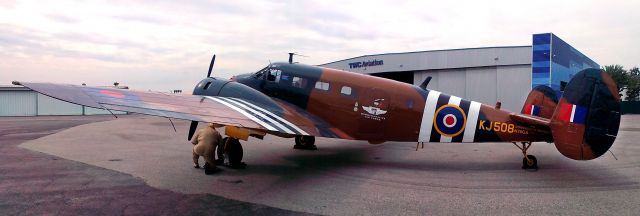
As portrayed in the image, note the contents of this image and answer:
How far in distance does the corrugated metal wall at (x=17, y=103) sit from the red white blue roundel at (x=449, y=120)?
5295 centimetres

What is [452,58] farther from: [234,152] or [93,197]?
[93,197]

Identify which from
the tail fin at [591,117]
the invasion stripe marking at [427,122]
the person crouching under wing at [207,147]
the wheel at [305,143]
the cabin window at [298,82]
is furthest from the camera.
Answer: the wheel at [305,143]

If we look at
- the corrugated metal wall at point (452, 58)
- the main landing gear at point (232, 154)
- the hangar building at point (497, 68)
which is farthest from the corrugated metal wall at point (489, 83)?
the main landing gear at point (232, 154)

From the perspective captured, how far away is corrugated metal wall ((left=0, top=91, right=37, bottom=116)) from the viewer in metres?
48.1

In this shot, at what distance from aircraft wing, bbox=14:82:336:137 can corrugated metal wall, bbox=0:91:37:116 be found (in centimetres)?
4963

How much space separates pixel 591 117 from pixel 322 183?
643 centimetres

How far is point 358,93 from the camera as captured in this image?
11930 millimetres

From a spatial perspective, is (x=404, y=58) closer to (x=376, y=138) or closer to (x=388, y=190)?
(x=376, y=138)

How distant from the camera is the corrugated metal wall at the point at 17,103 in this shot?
4812cm

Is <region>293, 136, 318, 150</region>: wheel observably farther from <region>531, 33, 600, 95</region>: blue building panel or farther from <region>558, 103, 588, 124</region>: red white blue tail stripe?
<region>531, 33, 600, 95</region>: blue building panel

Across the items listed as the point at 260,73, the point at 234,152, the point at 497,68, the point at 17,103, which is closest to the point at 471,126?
the point at 234,152

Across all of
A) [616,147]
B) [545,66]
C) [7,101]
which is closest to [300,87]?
[616,147]

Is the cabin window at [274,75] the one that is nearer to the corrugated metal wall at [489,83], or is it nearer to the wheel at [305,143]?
the wheel at [305,143]

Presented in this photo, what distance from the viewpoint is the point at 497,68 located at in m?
38.5
